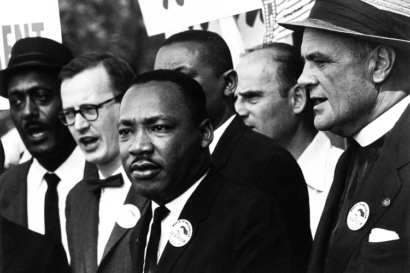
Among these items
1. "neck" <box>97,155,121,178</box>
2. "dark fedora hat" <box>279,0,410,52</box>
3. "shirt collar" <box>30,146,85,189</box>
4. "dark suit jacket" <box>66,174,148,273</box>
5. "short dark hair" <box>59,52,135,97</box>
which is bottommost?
"dark suit jacket" <box>66,174,148,273</box>

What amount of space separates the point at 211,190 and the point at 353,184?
62 centimetres

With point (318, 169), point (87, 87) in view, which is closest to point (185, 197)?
point (87, 87)

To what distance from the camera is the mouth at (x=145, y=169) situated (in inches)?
162

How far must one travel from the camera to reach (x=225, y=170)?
15.7 ft

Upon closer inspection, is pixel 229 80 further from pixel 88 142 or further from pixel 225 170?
pixel 88 142

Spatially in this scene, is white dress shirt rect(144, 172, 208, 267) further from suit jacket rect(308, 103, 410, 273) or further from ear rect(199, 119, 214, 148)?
suit jacket rect(308, 103, 410, 273)

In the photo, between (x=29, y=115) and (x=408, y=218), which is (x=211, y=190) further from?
(x=29, y=115)

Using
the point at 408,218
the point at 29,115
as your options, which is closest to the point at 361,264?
the point at 408,218

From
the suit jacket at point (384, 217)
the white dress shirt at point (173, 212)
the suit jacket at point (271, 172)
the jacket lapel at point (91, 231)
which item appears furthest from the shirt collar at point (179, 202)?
the jacket lapel at point (91, 231)

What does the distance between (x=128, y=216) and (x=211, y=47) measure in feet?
3.70

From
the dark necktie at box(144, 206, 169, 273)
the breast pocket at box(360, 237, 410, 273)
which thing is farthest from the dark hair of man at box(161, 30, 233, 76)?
the breast pocket at box(360, 237, 410, 273)

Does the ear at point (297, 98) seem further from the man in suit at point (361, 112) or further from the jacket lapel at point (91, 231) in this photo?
the man in suit at point (361, 112)

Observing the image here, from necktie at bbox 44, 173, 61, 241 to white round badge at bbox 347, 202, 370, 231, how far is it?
224 cm

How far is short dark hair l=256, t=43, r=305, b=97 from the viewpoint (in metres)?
6.05
